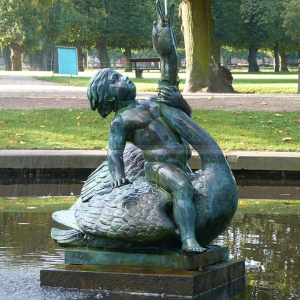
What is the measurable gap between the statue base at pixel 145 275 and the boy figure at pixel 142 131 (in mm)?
443

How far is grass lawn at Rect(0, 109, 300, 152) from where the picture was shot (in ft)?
33.3

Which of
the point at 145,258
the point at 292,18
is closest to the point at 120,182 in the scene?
the point at 145,258

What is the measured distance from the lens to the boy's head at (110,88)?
4168mm

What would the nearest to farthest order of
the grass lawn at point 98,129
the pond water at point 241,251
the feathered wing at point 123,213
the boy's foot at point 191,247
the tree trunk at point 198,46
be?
the boy's foot at point 191,247 < the feathered wing at point 123,213 < the pond water at point 241,251 < the grass lawn at point 98,129 < the tree trunk at point 198,46

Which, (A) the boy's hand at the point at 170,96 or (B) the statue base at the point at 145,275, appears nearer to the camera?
(B) the statue base at the point at 145,275

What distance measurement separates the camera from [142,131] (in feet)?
13.5

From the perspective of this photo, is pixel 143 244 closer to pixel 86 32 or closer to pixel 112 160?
pixel 112 160

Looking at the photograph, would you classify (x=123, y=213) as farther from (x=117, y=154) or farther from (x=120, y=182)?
(x=117, y=154)

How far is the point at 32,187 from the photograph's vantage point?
327 inches

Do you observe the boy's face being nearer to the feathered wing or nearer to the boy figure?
the boy figure

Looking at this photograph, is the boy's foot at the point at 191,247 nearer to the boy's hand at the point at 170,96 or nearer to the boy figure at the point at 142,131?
the boy figure at the point at 142,131

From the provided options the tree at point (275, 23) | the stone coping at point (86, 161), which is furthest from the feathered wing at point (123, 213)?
the tree at point (275, 23)

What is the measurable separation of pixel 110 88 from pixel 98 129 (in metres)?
7.41

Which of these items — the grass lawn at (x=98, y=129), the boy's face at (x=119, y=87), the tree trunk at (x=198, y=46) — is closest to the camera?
the boy's face at (x=119, y=87)
